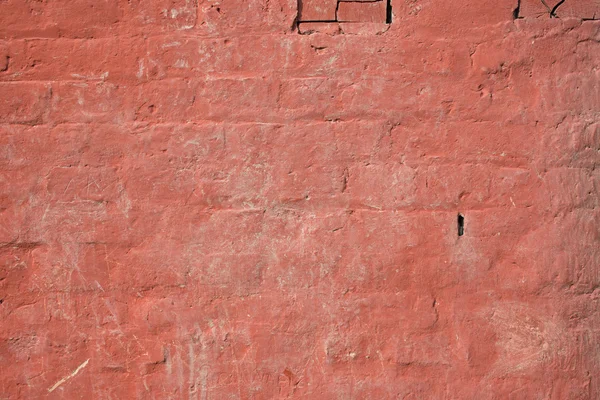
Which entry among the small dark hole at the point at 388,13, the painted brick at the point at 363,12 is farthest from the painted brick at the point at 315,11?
the small dark hole at the point at 388,13

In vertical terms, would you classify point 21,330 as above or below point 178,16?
below

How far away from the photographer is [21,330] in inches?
108

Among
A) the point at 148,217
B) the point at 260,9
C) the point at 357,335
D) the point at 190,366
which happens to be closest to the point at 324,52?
the point at 260,9

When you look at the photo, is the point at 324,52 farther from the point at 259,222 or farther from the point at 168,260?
the point at 168,260

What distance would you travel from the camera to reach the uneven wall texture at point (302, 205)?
106 inches

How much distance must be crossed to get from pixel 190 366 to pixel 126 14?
1.49 metres

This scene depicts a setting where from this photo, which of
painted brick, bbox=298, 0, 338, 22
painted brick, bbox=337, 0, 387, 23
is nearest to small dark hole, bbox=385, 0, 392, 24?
painted brick, bbox=337, 0, 387, 23

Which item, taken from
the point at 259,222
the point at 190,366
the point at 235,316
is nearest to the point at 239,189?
the point at 259,222

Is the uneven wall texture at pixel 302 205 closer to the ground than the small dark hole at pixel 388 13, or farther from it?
closer to the ground

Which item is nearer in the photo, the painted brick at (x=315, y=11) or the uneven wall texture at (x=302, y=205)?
the uneven wall texture at (x=302, y=205)

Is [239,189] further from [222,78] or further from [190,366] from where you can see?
[190,366]

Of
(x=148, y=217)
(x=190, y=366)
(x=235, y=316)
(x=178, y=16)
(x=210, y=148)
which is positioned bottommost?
(x=190, y=366)

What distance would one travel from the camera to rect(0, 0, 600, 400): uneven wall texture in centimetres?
270

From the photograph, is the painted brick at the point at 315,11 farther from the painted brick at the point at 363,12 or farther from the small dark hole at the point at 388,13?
the small dark hole at the point at 388,13
